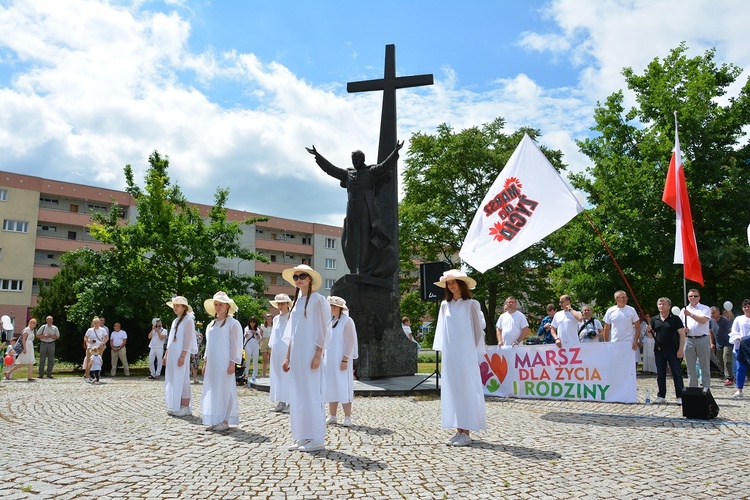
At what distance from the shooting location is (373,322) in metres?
13.6

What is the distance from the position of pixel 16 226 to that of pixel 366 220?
4772 cm

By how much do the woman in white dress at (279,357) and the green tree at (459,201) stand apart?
2373cm

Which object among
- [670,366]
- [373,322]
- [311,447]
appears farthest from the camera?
[373,322]

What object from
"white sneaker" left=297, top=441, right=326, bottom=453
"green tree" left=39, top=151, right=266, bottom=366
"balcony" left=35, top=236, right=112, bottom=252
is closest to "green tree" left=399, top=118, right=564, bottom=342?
"green tree" left=39, top=151, right=266, bottom=366

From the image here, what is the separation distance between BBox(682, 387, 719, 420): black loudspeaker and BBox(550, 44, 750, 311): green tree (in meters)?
12.5

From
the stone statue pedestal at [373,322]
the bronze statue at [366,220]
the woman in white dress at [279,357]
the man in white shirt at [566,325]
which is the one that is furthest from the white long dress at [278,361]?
the man in white shirt at [566,325]

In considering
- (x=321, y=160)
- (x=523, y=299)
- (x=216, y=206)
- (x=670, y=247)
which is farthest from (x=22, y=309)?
(x=670, y=247)

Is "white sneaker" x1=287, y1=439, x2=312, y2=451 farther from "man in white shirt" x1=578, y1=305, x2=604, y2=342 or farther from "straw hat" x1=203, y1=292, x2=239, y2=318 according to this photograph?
"man in white shirt" x1=578, y1=305, x2=604, y2=342

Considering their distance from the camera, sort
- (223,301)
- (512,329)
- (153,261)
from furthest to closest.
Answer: (153,261) → (512,329) → (223,301)

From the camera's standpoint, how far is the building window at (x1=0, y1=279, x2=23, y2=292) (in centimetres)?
5088

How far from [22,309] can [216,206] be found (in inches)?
1321

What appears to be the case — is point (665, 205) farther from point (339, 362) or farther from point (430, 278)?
point (339, 362)

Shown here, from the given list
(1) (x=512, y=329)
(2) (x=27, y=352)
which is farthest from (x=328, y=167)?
(2) (x=27, y=352)

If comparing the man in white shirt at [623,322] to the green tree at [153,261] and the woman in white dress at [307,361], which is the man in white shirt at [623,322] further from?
the green tree at [153,261]
